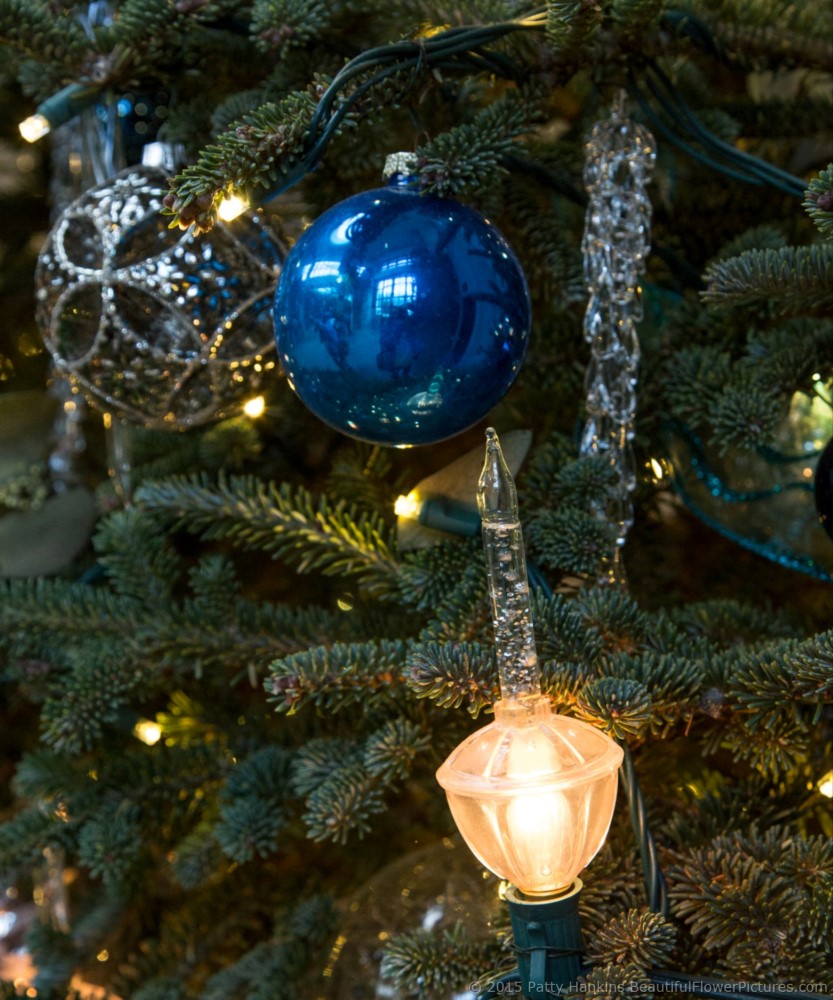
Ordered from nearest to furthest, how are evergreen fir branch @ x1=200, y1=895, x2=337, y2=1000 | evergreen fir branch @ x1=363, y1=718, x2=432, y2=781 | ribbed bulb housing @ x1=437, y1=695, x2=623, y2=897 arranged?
ribbed bulb housing @ x1=437, y1=695, x2=623, y2=897 < evergreen fir branch @ x1=363, y1=718, x2=432, y2=781 < evergreen fir branch @ x1=200, y1=895, x2=337, y2=1000

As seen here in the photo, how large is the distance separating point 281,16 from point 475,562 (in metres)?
0.28

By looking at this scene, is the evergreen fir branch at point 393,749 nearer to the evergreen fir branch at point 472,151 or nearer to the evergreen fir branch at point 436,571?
the evergreen fir branch at point 436,571

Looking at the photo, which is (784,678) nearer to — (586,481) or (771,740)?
(771,740)

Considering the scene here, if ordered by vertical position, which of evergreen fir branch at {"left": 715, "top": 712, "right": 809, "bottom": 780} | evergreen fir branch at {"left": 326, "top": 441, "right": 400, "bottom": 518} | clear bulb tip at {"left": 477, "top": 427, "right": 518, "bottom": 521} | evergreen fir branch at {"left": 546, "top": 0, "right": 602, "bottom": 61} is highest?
evergreen fir branch at {"left": 546, "top": 0, "right": 602, "bottom": 61}

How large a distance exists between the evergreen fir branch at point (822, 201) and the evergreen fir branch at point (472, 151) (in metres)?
0.13

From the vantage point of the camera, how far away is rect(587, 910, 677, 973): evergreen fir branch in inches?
14.8

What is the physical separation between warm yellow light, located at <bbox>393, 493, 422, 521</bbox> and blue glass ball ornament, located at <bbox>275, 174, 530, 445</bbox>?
0.24 ft

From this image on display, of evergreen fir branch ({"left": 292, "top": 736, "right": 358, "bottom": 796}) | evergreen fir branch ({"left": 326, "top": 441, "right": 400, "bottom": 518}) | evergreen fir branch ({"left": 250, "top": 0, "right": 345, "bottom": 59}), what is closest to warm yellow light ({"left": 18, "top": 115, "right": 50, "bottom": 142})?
evergreen fir branch ({"left": 250, "top": 0, "right": 345, "bottom": 59})

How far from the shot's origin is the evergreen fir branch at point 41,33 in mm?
507

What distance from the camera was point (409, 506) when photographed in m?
0.51

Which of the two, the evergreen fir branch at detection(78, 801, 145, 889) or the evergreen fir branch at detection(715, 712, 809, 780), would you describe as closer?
the evergreen fir branch at detection(715, 712, 809, 780)

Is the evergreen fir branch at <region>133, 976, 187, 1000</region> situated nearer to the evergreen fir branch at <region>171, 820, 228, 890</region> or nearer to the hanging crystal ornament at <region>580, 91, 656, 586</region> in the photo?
the evergreen fir branch at <region>171, 820, 228, 890</region>

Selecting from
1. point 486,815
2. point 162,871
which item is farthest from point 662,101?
point 162,871

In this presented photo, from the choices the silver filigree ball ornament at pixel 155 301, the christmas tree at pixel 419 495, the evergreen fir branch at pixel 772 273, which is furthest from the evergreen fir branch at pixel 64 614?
A: the evergreen fir branch at pixel 772 273
